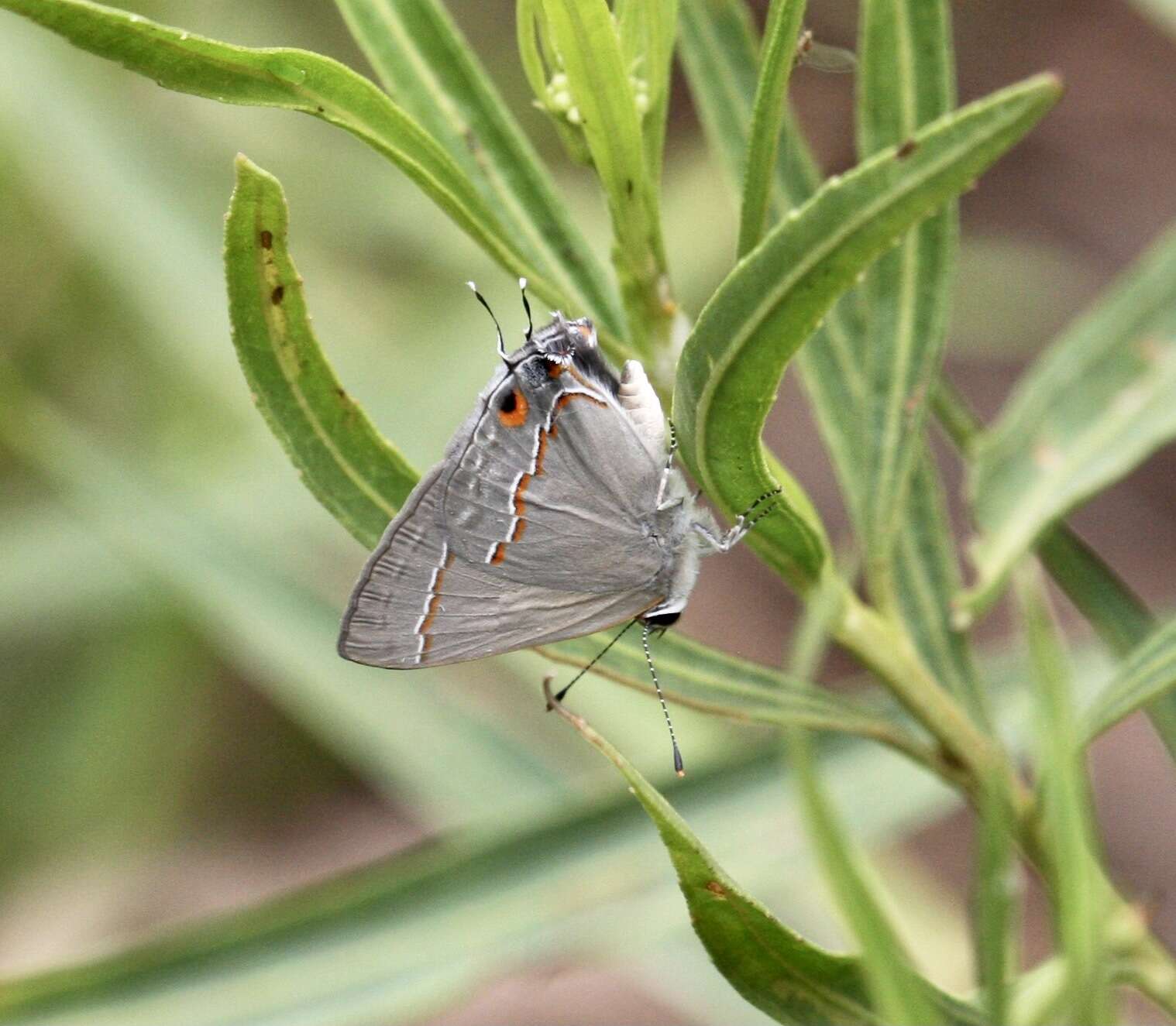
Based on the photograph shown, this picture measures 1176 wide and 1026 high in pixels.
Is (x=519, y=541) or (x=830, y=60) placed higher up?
(x=830, y=60)

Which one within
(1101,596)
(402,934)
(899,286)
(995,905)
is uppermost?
(899,286)

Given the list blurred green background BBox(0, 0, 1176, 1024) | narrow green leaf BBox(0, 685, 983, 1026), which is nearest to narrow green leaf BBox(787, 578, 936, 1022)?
narrow green leaf BBox(0, 685, 983, 1026)

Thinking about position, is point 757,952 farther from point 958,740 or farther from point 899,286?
point 899,286

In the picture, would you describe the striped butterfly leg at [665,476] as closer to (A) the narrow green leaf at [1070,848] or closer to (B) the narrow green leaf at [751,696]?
(B) the narrow green leaf at [751,696]

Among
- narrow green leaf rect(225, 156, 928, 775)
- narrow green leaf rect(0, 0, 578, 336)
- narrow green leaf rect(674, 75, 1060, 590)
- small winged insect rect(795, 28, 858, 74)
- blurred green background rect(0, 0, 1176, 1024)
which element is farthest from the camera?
blurred green background rect(0, 0, 1176, 1024)

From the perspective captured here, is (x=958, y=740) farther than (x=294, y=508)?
No

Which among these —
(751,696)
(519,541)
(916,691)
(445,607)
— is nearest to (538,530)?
(519,541)

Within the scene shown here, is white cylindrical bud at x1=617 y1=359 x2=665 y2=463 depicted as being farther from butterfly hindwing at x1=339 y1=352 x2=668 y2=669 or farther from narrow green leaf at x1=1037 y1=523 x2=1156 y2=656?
narrow green leaf at x1=1037 y1=523 x2=1156 y2=656

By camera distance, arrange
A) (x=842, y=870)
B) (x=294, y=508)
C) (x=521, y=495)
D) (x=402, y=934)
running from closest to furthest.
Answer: (x=842, y=870)
(x=521, y=495)
(x=402, y=934)
(x=294, y=508)
